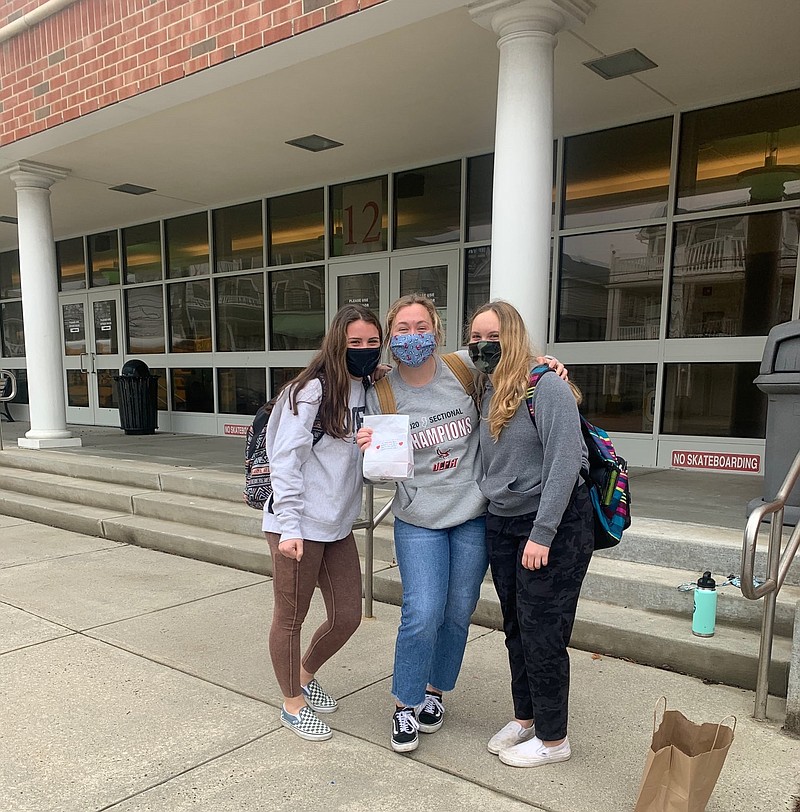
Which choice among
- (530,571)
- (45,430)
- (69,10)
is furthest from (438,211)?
(530,571)

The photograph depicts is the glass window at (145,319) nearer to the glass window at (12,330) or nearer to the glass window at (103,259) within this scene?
the glass window at (103,259)

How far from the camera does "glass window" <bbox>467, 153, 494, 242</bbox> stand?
7805mm

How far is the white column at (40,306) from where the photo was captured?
8.54 metres

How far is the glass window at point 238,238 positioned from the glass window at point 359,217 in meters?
1.40

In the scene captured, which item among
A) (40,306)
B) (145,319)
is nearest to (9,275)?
(145,319)

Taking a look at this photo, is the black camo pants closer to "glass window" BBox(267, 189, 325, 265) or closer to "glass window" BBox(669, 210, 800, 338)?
"glass window" BBox(669, 210, 800, 338)

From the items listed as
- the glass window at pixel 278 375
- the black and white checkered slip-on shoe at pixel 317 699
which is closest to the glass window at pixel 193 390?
the glass window at pixel 278 375

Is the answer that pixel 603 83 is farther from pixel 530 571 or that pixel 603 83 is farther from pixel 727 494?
pixel 530 571

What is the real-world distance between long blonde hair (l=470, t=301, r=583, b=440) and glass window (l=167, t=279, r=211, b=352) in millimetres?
8936

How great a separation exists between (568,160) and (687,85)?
1.51 meters

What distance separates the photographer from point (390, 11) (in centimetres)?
462

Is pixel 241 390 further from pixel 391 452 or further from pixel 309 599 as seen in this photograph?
pixel 391 452

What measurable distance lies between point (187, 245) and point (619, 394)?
286 inches

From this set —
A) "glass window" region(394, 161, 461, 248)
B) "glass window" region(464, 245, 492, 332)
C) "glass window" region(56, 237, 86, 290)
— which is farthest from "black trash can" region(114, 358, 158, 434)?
"glass window" region(464, 245, 492, 332)
